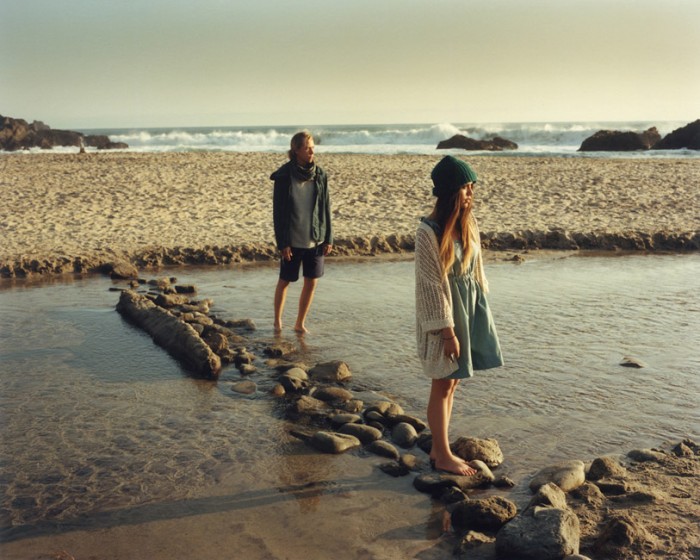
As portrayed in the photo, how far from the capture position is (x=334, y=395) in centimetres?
530

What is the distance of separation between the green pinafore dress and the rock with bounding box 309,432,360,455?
905mm

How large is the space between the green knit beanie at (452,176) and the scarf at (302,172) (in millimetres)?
2911

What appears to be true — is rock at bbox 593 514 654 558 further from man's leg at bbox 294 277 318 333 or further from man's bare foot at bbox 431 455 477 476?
man's leg at bbox 294 277 318 333

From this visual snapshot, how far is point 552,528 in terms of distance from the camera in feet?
10.6

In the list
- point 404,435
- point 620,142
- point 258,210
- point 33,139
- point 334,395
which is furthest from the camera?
point 33,139

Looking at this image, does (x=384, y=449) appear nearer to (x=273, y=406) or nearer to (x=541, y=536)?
(x=273, y=406)

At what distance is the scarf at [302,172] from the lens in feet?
21.8

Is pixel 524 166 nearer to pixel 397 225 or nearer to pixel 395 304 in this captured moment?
pixel 397 225

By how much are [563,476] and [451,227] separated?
4.79 ft

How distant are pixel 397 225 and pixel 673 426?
8.47 m

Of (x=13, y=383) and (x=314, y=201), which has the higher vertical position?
(x=314, y=201)

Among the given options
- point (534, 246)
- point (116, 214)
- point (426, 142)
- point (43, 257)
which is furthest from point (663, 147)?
point (43, 257)

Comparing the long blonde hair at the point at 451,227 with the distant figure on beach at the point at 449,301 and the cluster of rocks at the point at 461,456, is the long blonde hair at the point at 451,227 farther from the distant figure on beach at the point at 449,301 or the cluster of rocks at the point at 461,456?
the cluster of rocks at the point at 461,456

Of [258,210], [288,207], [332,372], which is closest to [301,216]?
[288,207]
